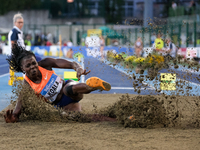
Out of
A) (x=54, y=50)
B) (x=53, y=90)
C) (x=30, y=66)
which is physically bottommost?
(x=54, y=50)

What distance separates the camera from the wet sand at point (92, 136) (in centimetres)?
396

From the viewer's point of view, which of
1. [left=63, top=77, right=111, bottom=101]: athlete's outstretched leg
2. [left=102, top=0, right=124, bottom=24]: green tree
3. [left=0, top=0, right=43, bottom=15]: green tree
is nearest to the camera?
[left=63, top=77, right=111, bottom=101]: athlete's outstretched leg

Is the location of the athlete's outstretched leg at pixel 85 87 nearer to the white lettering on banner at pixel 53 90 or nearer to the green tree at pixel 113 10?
the white lettering on banner at pixel 53 90

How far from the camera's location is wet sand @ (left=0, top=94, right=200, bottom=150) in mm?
3955

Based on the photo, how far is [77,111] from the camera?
548 cm

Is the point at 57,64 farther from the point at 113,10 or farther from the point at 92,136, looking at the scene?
the point at 113,10

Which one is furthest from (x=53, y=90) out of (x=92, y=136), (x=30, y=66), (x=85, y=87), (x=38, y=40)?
(x=38, y=40)

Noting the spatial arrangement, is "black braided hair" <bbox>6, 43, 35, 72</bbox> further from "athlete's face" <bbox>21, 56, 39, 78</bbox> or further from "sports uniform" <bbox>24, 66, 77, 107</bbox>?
"sports uniform" <bbox>24, 66, 77, 107</bbox>

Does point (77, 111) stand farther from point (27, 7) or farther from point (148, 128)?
point (27, 7)

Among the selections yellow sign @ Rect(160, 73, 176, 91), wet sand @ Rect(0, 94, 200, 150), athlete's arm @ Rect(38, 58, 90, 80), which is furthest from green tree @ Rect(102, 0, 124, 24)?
wet sand @ Rect(0, 94, 200, 150)

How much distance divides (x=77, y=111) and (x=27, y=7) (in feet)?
163

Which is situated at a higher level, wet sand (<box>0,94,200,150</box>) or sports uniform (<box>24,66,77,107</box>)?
sports uniform (<box>24,66,77,107</box>)

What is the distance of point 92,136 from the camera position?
4.39m

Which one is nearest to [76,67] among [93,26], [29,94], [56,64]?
[56,64]
